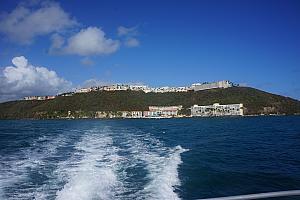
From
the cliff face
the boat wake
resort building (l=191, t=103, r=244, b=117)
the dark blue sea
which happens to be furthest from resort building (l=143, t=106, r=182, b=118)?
the boat wake

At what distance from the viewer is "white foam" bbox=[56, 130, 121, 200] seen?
12.0 m

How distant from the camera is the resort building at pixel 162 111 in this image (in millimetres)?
175875

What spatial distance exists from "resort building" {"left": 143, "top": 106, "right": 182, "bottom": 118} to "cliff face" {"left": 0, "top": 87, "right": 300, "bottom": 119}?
449 cm

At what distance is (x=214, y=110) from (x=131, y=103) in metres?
42.3

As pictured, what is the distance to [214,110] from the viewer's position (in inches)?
6841

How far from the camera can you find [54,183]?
532 inches

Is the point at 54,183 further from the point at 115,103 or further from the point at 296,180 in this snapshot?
the point at 115,103

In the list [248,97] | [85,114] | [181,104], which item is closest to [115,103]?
[85,114]

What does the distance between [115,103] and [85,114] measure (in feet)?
60.5

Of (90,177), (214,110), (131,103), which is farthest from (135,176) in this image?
(131,103)

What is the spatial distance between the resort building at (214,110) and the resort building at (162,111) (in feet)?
34.4

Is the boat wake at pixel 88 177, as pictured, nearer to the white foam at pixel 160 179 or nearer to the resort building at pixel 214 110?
the white foam at pixel 160 179

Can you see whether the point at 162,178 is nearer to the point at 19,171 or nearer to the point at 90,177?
the point at 90,177

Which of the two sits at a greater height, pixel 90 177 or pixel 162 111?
pixel 162 111
